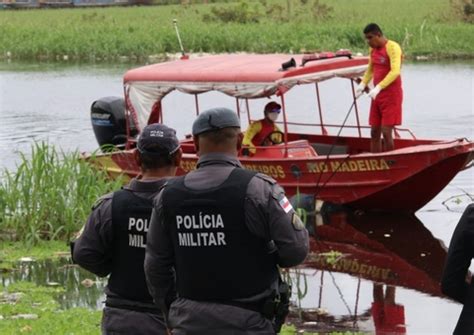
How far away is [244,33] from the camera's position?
4816 centimetres

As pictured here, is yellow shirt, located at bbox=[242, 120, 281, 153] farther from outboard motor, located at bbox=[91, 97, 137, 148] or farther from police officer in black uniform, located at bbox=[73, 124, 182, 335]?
police officer in black uniform, located at bbox=[73, 124, 182, 335]

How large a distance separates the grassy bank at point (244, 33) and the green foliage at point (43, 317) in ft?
104

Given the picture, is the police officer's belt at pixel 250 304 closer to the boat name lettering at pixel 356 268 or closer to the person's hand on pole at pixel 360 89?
the boat name lettering at pixel 356 268

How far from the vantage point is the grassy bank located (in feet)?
150

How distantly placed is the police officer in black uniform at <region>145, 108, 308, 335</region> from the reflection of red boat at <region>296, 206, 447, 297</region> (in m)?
6.91

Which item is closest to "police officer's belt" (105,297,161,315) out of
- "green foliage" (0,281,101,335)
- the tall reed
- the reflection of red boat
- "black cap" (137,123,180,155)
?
"black cap" (137,123,180,155)

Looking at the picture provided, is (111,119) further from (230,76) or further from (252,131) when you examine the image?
(252,131)

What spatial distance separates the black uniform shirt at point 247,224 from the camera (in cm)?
543

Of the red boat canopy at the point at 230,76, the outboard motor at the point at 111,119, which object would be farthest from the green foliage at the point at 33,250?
the outboard motor at the point at 111,119

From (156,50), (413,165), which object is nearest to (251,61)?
(413,165)

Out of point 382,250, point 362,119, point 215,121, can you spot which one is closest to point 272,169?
point 382,250

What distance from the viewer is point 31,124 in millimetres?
30172

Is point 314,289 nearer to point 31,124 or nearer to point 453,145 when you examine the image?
point 453,145

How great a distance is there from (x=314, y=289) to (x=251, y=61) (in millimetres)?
6070
